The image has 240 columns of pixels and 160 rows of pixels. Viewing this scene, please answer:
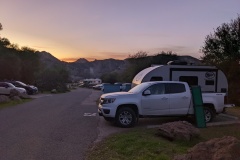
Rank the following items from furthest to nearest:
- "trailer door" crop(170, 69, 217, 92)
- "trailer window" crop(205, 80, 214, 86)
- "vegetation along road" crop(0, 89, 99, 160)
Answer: "trailer window" crop(205, 80, 214, 86), "trailer door" crop(170, 69, 217, 92), "vegetation along road" crop(0, 89, 99, 160)

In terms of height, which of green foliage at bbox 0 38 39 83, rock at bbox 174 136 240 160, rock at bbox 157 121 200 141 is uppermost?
green foliage at bbox 0 38 39 83

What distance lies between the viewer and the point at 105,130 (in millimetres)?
14430

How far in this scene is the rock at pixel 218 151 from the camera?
6.84 m

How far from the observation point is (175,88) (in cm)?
1614

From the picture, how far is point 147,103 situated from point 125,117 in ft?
3.39

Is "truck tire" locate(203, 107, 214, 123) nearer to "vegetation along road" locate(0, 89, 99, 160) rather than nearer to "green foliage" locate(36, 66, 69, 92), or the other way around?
"vegetation along road" locate(0, 89, 99, 160)

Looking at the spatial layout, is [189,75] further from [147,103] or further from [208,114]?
[147,103]

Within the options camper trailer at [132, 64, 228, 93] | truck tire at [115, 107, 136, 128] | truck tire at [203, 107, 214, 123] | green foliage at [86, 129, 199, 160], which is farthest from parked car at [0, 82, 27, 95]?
green foliage at [86, 129, 199, 160]

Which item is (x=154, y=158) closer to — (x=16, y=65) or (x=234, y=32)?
(x=234, y=32)

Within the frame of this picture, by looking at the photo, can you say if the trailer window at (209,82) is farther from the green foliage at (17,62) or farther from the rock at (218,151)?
the green foliage at (17,62)

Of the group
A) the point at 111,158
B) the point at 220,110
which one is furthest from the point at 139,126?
the point at 111,158

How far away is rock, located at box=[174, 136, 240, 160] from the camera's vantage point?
6836 millimetres

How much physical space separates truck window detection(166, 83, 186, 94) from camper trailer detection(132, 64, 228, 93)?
4289 mm

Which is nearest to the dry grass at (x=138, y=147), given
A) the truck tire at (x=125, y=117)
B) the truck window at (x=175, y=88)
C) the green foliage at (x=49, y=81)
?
the truck tire at (x=125, y=117)
